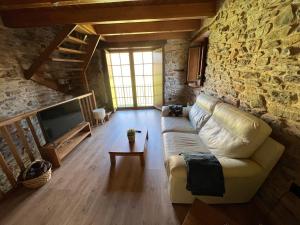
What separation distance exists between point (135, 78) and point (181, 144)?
143 inches

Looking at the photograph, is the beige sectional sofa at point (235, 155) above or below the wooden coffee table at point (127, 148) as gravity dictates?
above

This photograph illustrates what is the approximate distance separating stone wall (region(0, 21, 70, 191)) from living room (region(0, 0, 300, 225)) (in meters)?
0.02

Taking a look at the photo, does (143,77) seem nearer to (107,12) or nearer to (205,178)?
(107,12)

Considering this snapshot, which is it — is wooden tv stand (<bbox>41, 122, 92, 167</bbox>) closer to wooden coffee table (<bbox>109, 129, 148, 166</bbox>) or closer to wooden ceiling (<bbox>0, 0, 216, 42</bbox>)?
wooden coffee table (<bbox>109, 129, 148, 166</bbox>)

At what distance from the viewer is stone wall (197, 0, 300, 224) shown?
121 centimetres

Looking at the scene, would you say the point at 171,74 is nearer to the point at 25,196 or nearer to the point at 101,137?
the point at 101,137

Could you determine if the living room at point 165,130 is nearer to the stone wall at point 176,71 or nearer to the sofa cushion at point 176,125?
the sofa cushion at point 176,125

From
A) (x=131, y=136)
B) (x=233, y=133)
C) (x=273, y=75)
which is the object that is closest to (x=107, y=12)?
(x=131, y=136)

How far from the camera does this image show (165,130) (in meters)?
2.56

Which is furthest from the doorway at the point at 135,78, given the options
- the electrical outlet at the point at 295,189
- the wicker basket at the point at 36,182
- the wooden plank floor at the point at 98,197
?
the electrical outlet at the point at 295,189

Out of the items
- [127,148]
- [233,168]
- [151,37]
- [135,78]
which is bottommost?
[127,148]

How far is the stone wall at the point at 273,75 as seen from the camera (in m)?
1.21

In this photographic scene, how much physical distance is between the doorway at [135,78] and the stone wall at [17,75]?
2.13 metres

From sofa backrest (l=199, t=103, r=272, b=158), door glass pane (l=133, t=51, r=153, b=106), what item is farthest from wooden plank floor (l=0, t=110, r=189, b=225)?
door glass pane (l=133, t=51, r=153, b=106)
